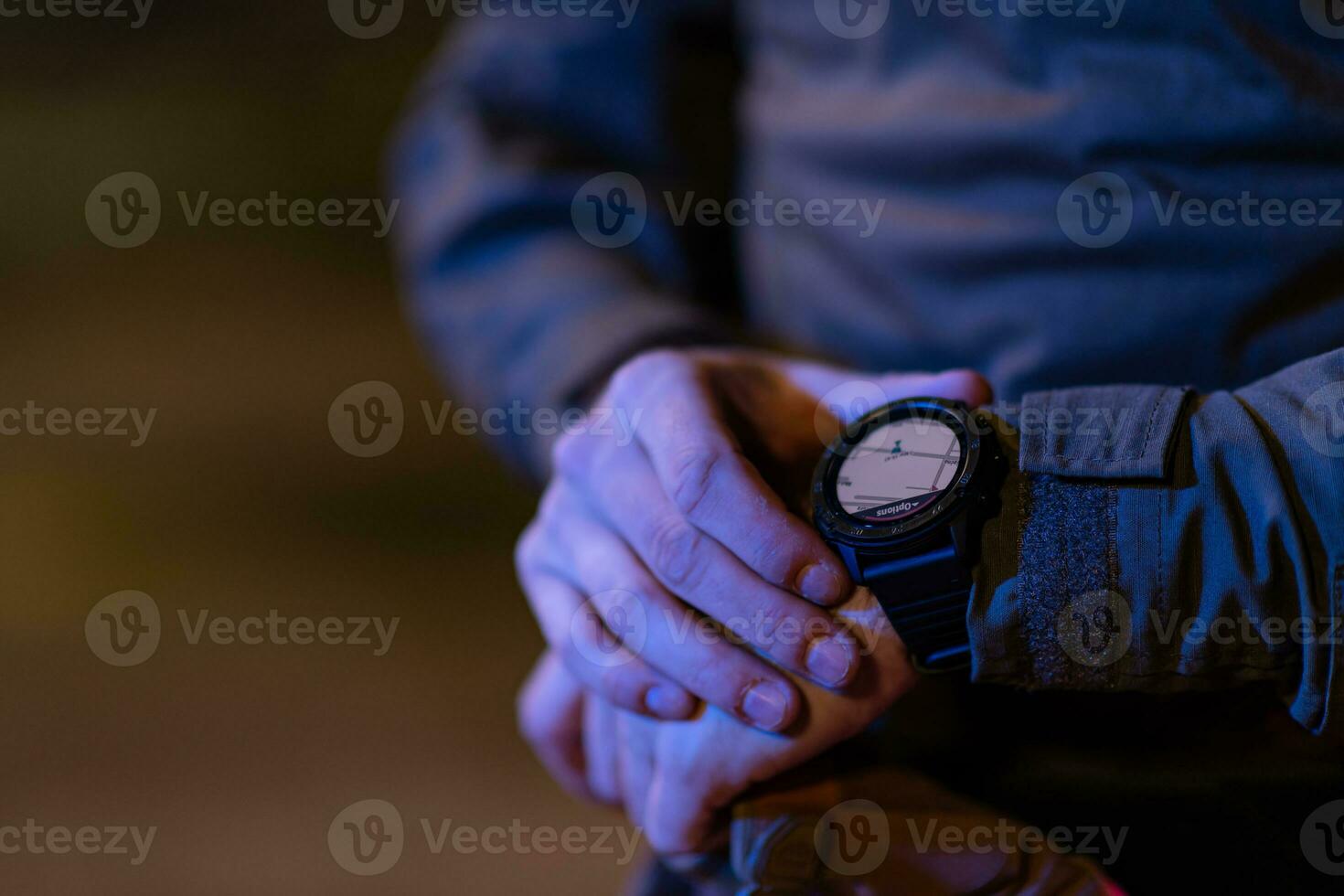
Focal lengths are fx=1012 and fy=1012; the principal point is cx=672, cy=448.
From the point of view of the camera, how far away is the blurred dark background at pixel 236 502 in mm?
1360

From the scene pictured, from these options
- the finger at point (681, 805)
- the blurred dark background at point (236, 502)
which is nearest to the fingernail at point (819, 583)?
the finger at point (681, 805)

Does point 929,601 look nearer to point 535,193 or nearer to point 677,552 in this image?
point 677,552

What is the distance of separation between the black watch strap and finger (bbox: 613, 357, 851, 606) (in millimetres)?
23

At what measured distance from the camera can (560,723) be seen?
66 cm

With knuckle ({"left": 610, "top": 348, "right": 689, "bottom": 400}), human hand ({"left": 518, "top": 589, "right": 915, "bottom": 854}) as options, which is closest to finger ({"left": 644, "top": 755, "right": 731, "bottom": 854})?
human hand ({"left": 518, "top": 589, "right": 915, "bottom": 854})

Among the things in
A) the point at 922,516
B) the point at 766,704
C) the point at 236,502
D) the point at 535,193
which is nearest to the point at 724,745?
the point at 766,704

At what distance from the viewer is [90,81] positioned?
2021mm

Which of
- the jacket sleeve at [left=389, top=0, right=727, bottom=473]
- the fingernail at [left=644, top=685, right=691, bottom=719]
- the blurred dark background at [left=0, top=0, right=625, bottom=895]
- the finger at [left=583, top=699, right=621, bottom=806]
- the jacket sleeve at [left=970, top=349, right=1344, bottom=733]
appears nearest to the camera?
the jacket sleeve at [left=970, top=349, right=1344, bottom=733]

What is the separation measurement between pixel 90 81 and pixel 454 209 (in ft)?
5.19

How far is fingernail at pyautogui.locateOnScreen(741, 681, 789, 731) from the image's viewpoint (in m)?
0.49

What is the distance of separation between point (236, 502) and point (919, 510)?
60.5 inches

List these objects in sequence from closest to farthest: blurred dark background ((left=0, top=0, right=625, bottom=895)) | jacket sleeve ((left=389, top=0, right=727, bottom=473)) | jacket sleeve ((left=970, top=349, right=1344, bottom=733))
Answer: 1. jacket sleeve ((left=970, top=349, right=1344, bottom=733))
2. jacket sleeve ((left=389, top=0, right=727, bottom=473))
3. blurred dark background ((left=0, top=0, right=625, bottom=895))

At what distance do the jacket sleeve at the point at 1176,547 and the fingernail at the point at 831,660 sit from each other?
0.19 ft

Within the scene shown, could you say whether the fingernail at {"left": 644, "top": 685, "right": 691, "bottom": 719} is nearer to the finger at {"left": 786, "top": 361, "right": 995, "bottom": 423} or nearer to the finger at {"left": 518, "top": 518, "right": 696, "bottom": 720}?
the finger at {"left": 518, "top": 518, "right": 696, "bottom": 720}
